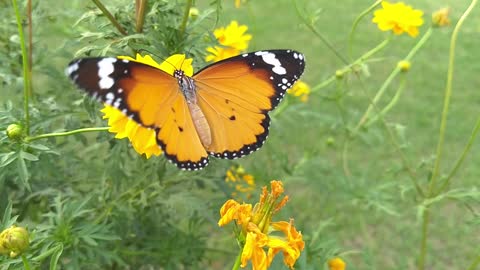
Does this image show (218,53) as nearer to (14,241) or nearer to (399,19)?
(399,19)

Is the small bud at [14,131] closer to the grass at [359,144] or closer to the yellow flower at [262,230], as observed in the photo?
the grass at [359,144]

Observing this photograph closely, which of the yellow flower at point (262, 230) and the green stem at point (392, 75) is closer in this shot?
the yellow flower at point (262, 230)

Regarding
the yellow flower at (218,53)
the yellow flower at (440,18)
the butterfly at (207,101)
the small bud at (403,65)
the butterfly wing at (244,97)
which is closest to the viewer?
the butterfly at (207,101)

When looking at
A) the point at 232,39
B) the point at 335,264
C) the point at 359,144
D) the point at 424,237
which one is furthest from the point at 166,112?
the point at 359,144

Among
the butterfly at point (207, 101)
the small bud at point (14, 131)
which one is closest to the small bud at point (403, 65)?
the butterfly at point (207, 101)

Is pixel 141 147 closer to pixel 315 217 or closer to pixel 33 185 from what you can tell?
pixel 33 185

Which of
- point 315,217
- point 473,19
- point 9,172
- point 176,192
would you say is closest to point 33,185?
point 9,172
